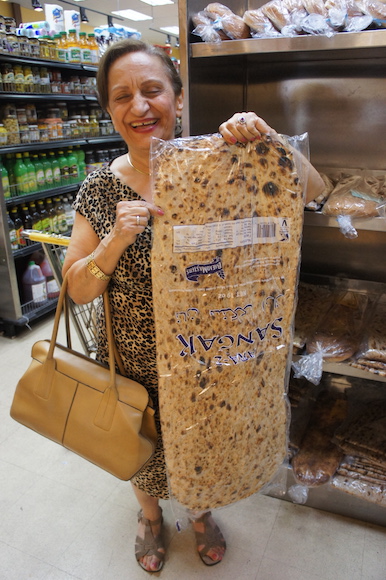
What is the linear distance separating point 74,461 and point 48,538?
44cm

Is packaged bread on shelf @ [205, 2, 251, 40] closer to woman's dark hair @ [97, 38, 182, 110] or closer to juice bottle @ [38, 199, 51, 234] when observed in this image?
woman's dark hair @ [97, 38, 182, 110]

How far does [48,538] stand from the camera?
1.82 metres

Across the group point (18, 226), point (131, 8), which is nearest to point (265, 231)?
point (18, 226)

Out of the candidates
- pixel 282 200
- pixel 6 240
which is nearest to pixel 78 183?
pixel 6 240

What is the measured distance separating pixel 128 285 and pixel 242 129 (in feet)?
1.75

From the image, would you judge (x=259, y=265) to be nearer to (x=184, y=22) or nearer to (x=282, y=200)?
(x=282, y=200)

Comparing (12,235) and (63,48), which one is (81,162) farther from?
(12,235)

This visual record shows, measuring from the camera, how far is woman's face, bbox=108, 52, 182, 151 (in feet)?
3.82

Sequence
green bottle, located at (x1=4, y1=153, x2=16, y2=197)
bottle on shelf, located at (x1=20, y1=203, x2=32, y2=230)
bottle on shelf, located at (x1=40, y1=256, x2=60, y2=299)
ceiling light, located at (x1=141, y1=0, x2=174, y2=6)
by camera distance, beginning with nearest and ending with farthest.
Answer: green bottle, located at (x1=4, y1=153, x2=16, y2=197)
bottle on shelf, located at (x1=20, y1=203, x2=32, y2=230)
bottle on shelf, located at (x1=40, y1=256, x2=60, y2=299)
ceiling light, located at (x1=141, y1=0, x2=174, y2=6)

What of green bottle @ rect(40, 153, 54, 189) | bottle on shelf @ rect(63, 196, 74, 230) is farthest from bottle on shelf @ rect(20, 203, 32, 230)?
bottle on shelf @ rect(63, 196, 74, 230)

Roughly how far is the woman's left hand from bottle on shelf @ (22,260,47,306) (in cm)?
280

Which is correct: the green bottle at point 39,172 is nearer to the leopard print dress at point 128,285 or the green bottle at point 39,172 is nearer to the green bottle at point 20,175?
the green bottle at point 20,175

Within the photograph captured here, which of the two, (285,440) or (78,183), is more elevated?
(78,183)

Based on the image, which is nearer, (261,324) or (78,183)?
(261,324)
